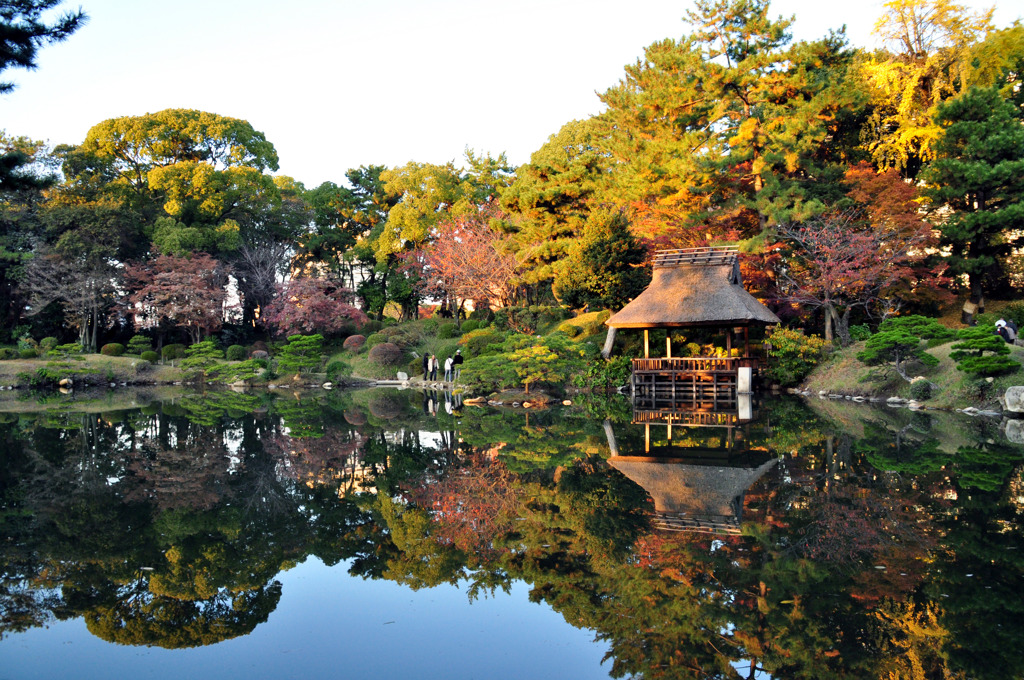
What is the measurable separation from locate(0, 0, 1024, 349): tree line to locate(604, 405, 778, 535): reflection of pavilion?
1040 cm

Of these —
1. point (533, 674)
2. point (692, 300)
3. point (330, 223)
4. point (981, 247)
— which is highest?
point (330, 223)

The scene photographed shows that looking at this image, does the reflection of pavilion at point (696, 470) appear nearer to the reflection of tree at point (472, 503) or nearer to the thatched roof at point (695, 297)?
the reflection of tree at point (472, 503)

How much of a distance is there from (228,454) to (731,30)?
1904 centimetres

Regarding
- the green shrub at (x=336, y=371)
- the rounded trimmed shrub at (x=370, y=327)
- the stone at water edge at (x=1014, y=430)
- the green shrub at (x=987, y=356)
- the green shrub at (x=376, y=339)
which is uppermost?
the rounded trimmed shrub at (x=370, y=327)

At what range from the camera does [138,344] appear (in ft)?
95.5

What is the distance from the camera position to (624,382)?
1984cm

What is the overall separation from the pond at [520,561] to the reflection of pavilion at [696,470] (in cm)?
5

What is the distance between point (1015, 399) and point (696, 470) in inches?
328

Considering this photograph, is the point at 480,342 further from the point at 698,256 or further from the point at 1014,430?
the point at 1014,430

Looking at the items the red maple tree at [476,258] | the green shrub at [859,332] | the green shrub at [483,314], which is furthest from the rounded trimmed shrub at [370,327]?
the green shrub at [859,332]

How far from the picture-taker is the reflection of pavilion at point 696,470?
562 cm

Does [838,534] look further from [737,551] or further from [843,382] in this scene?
[843,382]

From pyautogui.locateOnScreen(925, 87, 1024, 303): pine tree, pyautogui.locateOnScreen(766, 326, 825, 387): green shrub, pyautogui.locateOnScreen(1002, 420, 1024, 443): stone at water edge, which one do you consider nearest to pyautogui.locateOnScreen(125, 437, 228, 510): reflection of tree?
pyautogui.locateOnScreen(1002, 420, 1024, 443): stone at water edge

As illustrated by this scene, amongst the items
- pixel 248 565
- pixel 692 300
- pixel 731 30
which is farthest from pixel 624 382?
pixel 248 565
